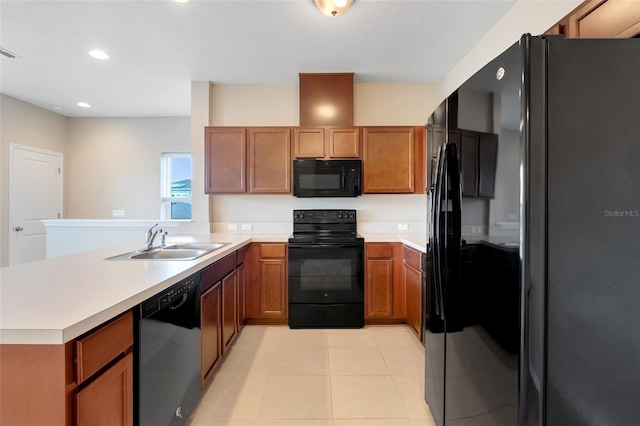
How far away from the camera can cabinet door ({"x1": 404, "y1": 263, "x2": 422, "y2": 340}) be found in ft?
8.22

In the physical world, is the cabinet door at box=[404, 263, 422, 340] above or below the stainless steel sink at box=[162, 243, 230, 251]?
below

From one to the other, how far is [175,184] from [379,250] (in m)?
3.90

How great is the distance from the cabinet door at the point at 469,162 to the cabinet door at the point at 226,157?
7.96ft

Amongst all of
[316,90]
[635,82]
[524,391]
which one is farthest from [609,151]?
[316,90]

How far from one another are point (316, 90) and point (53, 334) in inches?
122

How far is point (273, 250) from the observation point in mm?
2914

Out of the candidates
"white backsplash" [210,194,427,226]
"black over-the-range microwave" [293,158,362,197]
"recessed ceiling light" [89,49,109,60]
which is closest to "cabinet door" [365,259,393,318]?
"white backsplash" [210,194,427,226]

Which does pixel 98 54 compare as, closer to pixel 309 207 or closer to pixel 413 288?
pixel 309 207

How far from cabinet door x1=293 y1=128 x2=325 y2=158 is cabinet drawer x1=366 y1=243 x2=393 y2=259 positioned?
112 cm

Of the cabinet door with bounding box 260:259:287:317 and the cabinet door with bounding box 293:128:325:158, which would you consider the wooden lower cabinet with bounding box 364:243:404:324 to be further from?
the cabinet door with bounding box 293:128:325:158

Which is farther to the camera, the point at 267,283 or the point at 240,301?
the point at 267,283

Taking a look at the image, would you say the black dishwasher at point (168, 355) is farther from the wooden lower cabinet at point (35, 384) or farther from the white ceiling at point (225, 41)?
the white ceiling at point (225, 41)

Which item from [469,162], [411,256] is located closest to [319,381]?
[411,256]

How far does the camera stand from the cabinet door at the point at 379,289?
289 cm
